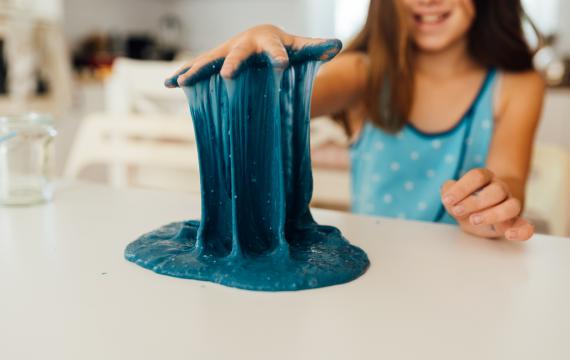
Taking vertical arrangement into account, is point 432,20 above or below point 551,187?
above

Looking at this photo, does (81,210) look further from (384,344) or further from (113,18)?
(113,18)

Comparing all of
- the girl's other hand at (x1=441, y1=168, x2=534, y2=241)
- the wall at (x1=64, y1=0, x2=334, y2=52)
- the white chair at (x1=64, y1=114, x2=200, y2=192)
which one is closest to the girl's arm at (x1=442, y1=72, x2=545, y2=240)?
the girl's other hand at (x1=441, y1=168, x2=534, y2=241)

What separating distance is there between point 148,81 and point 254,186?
1.03 meters

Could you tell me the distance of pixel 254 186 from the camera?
0.49 meters

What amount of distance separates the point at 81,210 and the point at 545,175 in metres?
0.90

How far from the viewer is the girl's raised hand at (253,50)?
0.43 metres

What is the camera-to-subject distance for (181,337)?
347 mm

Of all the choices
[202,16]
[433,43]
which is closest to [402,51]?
[433,43]

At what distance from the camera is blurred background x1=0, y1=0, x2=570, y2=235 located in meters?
1.40

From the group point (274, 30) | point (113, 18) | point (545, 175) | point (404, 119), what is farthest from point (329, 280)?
point (113, 18)

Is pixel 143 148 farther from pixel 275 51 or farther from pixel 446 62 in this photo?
pixel 275 51

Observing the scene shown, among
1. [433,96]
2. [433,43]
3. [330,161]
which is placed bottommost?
[330,161]

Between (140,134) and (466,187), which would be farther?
(140,134)

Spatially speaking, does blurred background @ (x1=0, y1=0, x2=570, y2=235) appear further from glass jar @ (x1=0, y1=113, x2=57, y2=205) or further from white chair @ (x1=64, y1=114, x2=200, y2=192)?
glass jar @ (x1=0, y1=113, x2=57, y2=205)
